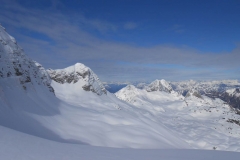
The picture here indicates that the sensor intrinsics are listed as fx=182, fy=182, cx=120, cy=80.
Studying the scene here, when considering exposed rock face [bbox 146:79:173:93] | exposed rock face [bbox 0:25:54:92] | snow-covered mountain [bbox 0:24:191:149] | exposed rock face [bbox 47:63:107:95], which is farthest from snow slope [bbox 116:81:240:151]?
exposed rock face [bbox 0:25:54:92]

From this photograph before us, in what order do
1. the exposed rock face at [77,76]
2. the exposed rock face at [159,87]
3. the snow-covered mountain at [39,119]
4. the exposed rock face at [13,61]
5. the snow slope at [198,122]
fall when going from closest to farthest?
the snow-covered mountain at [39,119]
the exposed rock face at [13,61]
the snow slope at [198,122]
the exposed rock face at [77,76]
the exposed rock face at [159,87]

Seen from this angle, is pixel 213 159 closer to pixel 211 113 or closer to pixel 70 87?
pixel 70 87

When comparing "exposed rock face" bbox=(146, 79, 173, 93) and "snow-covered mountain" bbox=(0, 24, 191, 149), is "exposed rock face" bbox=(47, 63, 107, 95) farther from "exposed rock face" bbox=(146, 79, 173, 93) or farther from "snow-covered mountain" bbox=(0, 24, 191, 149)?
"exposed rock face" bbox=(146, 79, 173, 93)

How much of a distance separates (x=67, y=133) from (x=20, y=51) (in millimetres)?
15837

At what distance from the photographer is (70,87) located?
68000 mm

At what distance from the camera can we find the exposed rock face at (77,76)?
7031 cm

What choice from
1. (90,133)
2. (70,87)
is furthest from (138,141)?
(70,87)

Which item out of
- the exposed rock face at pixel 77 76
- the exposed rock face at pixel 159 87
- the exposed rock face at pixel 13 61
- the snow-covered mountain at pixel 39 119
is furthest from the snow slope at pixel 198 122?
the exposed rock face at pixel 13 61

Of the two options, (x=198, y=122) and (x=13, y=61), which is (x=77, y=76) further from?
(x=198, y=122)

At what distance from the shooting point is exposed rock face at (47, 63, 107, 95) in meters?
70.3

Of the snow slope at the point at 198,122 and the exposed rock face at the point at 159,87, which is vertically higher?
the exposed rock face at the point at 159,87

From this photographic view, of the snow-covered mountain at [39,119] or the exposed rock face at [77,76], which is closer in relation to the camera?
the snow-covered mountain at [39,119]

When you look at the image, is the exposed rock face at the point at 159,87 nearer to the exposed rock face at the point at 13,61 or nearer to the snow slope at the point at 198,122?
the snow slope at the point at 198,122

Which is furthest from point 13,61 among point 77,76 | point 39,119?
point 77,76
